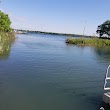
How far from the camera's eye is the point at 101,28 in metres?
121

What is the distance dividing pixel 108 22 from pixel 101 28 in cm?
597

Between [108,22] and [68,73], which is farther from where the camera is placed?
[108,22]

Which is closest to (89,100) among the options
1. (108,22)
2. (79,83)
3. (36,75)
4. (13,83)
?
(79,83)

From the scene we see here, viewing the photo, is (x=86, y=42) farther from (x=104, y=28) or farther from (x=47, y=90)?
(x=47, y=90)

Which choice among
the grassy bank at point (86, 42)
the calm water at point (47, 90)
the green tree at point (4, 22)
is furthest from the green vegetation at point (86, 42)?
the calm water at point (47, 90)

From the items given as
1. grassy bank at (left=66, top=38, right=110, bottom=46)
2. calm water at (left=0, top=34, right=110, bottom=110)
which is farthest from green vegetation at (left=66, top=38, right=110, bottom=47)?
calm water at (left=0, top=34, right=110, bottom=110)

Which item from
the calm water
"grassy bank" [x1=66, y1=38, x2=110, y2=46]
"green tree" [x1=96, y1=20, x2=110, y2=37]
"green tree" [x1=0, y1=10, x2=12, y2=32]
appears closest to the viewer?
the calm water

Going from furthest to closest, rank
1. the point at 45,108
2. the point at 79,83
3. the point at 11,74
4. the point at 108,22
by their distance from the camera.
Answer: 1. the point at 108,22
2. the point at 11,74
3. the point at 79,83
4. the point at 45,108

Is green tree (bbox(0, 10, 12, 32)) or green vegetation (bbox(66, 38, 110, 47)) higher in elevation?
green tree (bbox(0, 10, 12, 32))

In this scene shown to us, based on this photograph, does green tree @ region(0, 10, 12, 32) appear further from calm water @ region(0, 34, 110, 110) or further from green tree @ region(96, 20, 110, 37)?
green tree @ region(96, 20, 110, 37)

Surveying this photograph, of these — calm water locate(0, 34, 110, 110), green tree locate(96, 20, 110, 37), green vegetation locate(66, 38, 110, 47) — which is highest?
green tree locate(96, 20, 110, 37)

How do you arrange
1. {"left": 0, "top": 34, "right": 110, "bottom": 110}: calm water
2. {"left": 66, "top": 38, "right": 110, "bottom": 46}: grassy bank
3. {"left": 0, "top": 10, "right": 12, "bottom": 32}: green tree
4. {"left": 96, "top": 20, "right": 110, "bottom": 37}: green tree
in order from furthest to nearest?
{"left": 96, "top": 20, "right": 110, "bottom": 37}: green tree
{"left": 66, "top": 38, "right": 110, "bottom": 46}: grassy bank
{"left": 0, "top": 10, "right": 12, "bottom": 32}: green tree
{"left": 0, "top": 34, "right": 110, "bottom": 110}: calm water

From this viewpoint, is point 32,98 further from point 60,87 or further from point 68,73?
point 68,73

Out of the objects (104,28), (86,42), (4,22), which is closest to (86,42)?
(86,42)
